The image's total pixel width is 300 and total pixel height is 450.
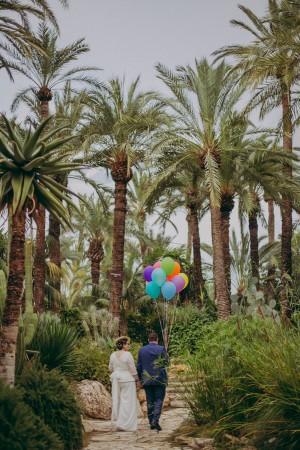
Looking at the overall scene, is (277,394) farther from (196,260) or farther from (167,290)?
(196,260)

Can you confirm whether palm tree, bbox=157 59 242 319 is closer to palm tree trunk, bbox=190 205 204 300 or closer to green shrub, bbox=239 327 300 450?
palm tree trunk, bbox=190 205 204 300

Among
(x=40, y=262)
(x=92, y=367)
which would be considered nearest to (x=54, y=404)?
(x=92, y=367)

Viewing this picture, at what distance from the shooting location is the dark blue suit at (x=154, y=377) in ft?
34.2

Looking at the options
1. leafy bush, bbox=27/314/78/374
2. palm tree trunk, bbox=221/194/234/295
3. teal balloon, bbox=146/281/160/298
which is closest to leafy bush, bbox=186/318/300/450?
leafy bush, bbox=27/314/78/374

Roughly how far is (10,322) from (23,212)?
1.81 m

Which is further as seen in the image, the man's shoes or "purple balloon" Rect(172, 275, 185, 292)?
"purple balloon" Rect(172, 275, 185, 292)

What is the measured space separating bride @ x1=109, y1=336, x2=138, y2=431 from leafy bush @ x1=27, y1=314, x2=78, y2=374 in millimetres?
1324

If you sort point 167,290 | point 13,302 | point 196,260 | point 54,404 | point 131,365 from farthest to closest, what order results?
Result: point 196,260 → point 167,290 → point 131,365 → point 13,302 → point 54,404

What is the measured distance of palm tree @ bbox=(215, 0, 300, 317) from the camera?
19.5 m

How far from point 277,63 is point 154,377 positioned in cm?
1242

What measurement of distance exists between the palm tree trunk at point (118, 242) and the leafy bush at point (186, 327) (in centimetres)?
333

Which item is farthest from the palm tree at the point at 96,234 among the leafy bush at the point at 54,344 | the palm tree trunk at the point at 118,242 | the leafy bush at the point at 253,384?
the leafy bush at the point at 253,384

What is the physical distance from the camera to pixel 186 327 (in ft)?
83.6

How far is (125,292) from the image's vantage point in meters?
33.1
